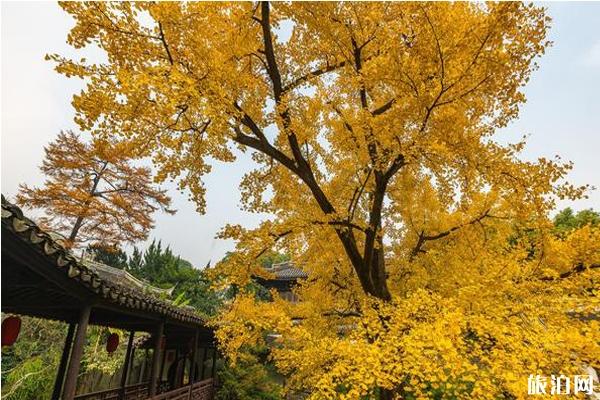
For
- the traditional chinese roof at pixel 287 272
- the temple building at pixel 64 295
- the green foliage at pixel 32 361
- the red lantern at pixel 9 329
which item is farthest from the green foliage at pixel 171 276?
the red lantern at pixel 9 329

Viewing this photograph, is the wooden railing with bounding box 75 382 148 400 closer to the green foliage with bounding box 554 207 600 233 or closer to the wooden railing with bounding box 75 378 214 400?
the wooden railing with bounding box 75 378 214 400

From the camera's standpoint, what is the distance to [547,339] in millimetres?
4352

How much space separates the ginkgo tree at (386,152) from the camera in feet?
15.5

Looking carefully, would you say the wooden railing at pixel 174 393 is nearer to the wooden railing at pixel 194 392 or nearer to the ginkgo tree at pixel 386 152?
the wooden railing at pixel 194 392

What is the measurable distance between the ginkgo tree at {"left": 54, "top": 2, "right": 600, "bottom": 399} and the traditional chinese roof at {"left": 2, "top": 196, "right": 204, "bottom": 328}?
6.10ft

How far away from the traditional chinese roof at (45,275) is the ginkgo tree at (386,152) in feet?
6.10

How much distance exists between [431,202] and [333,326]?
13.4 ft

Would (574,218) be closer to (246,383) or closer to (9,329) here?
(246,383)

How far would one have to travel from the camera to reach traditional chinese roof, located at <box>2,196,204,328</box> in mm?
3047

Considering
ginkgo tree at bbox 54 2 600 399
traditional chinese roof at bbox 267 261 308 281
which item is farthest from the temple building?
traditional chinese roof at bbox 267 261 308 281

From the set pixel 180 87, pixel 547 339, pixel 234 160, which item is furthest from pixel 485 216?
pixel 180 87

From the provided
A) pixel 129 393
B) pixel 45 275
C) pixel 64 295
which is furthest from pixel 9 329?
pixel 129 393

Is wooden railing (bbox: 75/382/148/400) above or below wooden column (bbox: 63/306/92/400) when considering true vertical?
below

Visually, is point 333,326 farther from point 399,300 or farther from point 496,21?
point 496,21
